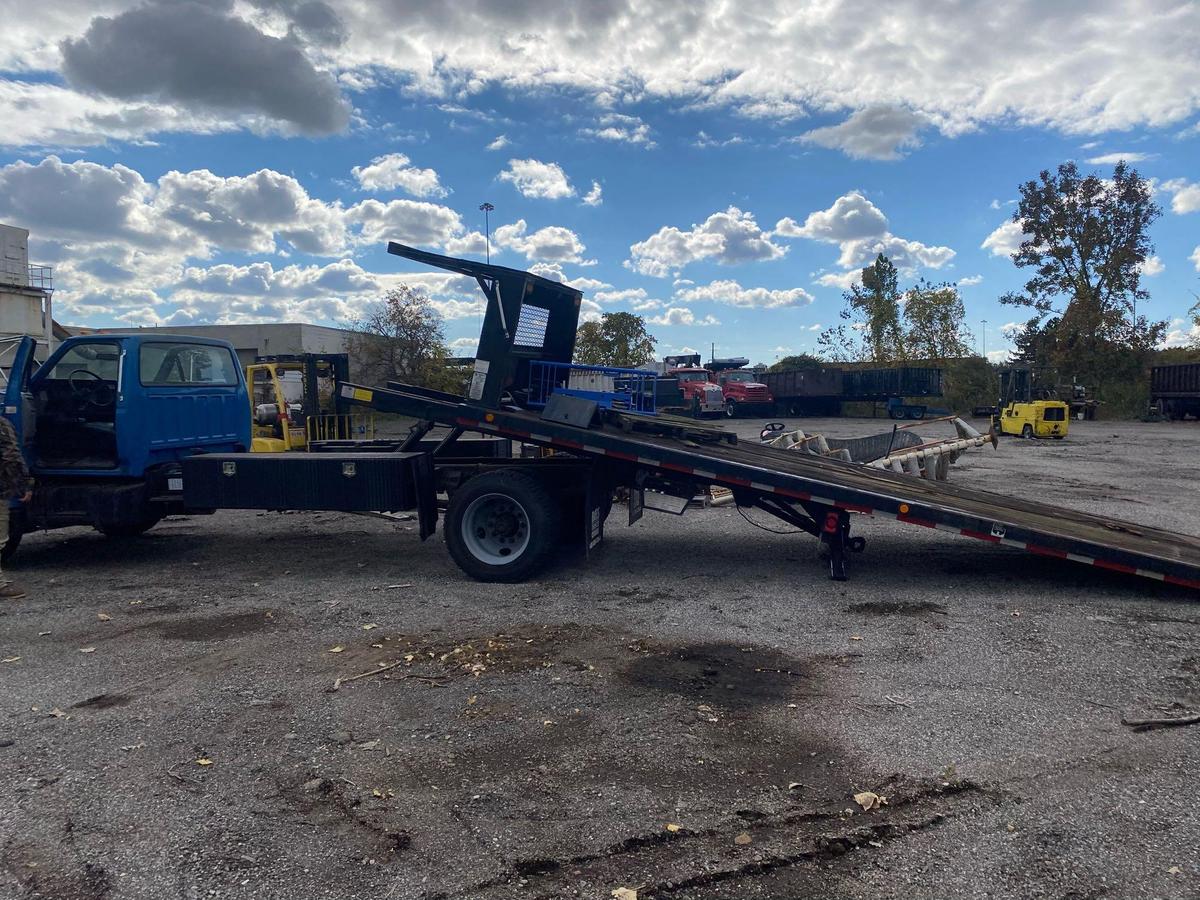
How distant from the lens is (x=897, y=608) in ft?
22.4

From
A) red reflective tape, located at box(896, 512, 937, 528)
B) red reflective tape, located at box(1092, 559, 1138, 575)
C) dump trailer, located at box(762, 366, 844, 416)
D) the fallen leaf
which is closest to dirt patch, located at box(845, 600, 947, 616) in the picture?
red reflective tape, located at box(896, 512, 937, 528)

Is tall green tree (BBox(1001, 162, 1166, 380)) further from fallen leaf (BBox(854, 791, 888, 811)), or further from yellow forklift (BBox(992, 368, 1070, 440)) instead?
fallen leaf (BBox(854, 791, 888, 811))

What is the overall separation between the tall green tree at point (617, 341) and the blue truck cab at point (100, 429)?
30.8 metres

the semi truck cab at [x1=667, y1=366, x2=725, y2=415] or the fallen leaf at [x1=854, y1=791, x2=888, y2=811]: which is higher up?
the semi truck cab at [x1=667, y1=366, x2=725, y2=415]

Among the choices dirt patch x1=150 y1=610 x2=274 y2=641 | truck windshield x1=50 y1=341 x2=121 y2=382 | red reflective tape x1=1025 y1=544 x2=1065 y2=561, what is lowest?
dirt patch x1=150 y1=610 x2=274 y2=641

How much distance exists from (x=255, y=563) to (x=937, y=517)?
6.46 m

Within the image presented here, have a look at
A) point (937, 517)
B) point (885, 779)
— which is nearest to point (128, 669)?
point (885, 779)

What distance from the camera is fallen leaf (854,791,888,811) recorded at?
3.67m

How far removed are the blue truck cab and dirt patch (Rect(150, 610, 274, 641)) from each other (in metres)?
2.20

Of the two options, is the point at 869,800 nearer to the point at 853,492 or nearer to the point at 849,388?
A: the point at 853,492

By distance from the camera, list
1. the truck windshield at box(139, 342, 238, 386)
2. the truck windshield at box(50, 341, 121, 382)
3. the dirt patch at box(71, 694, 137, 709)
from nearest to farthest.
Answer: the dirt patch at box(71, 694, 137, 709), the truck windshield at box(50, 341, 121, 382), the truck windshield at box(139, 342, 238, 386)

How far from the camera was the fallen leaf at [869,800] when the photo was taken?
3.67m

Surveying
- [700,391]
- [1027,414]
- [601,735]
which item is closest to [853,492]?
[601,735]

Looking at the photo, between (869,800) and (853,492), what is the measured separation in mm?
3741
